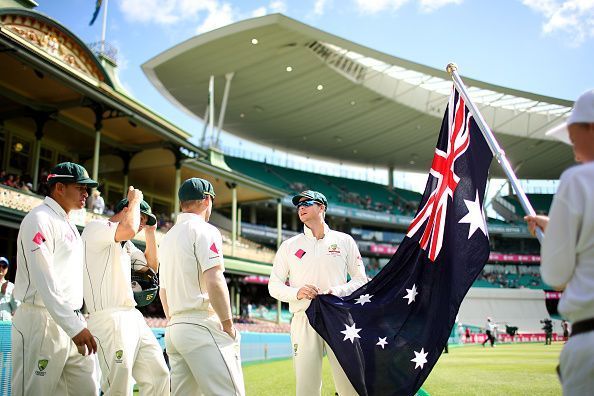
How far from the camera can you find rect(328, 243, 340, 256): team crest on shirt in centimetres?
544

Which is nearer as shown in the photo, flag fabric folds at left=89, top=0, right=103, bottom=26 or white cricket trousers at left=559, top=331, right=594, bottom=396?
white cricket trousers at left=559, top=331, right=594, bottom=396

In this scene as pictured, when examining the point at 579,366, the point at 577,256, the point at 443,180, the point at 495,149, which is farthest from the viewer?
the point at 443,180

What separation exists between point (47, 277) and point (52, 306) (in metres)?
0.21

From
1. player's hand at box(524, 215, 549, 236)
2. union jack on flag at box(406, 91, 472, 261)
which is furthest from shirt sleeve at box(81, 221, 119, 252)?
player's hand at box(524, 215, 549, 236)

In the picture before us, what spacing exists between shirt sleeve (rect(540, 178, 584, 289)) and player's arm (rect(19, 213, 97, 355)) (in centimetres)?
285

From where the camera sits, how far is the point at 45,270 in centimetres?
370

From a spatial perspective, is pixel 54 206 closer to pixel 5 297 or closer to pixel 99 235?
pixel 99 235

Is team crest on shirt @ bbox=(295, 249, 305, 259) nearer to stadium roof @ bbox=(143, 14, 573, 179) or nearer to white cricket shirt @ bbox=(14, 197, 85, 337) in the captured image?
white cricket shirt @ bbox=(14, 197, 85, 337)

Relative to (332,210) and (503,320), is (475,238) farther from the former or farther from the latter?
(503,320)

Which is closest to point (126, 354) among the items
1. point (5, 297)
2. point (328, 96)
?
point (5, 297)

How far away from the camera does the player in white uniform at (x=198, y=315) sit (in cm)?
386

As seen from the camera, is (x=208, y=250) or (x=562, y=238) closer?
(x=562, y=238)

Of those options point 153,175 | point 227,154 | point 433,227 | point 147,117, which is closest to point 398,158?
point 227,154

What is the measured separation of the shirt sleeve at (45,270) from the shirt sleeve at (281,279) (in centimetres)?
208
